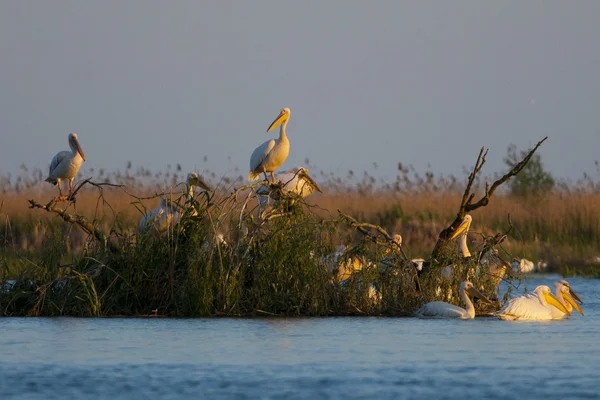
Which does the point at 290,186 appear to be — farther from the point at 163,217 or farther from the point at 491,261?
the point at 491,261

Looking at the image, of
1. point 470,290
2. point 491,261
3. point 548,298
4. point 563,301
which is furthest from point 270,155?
point 563,301

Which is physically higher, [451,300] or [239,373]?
[451,300]

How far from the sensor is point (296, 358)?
354 inches

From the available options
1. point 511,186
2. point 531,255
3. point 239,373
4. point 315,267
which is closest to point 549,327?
point 315,267

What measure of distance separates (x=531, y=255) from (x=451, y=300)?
352 inches

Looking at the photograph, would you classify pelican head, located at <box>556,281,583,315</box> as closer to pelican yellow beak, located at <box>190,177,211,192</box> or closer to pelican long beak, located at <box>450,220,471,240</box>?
pelican long beak, located at <box>450,220,471,240</box>

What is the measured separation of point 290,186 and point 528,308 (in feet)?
8.63

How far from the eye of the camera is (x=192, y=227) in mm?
12055

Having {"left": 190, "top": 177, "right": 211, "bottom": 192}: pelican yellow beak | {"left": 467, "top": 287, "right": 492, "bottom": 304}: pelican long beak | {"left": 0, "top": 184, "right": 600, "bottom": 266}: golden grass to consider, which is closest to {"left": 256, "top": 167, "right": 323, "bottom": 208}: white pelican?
{"left": 190, "top": 177, "right": 211, "bottom": 192}: pelican yellow beak

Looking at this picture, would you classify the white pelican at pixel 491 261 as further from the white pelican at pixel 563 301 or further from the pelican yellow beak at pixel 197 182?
the pelican yellow beak at pixel 197 182

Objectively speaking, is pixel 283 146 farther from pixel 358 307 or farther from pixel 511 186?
pixel 511 186

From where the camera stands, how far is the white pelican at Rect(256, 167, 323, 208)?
484 inches

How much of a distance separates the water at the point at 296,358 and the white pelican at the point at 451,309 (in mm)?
217

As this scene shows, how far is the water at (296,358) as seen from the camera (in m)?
7.72
